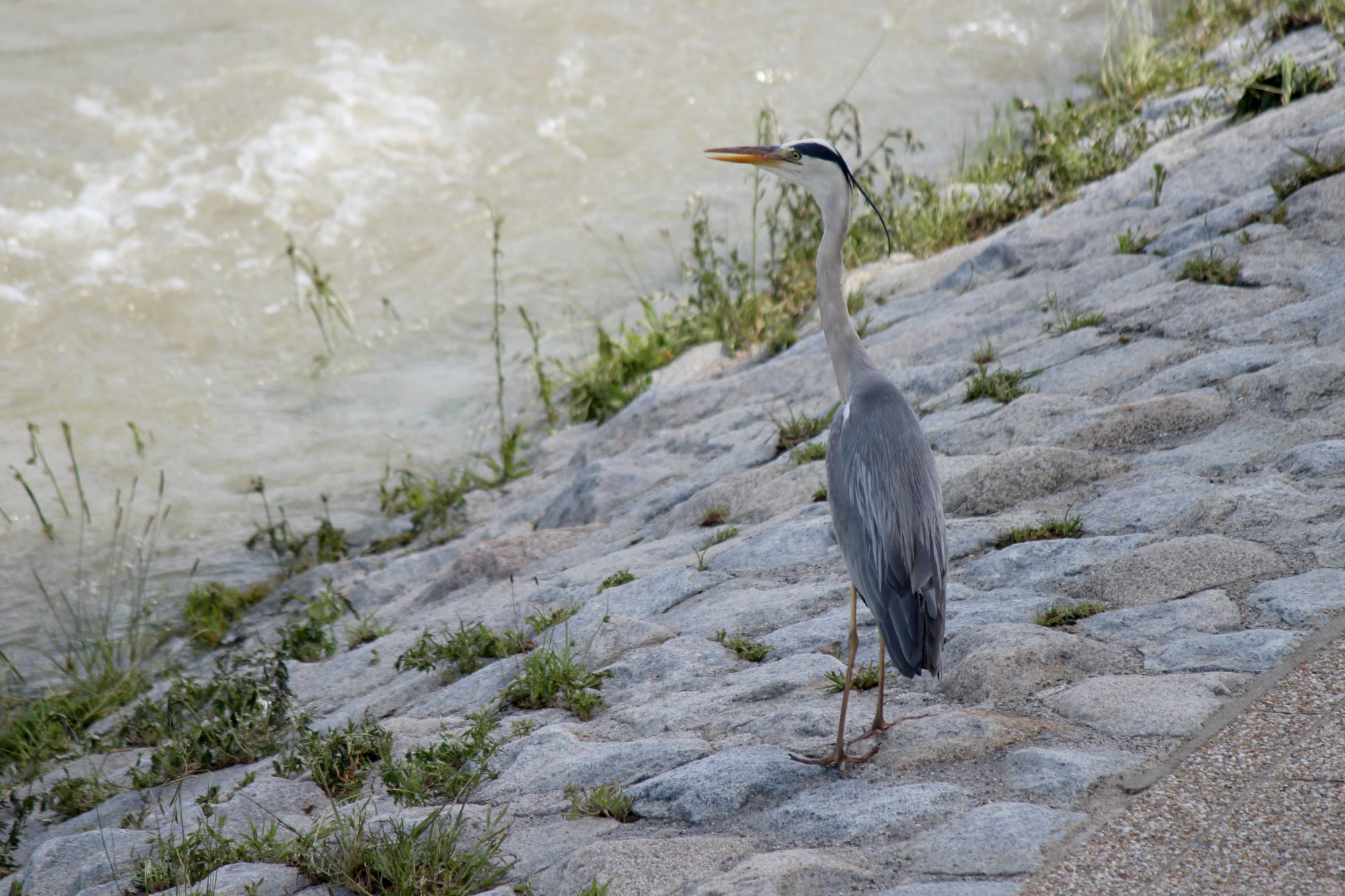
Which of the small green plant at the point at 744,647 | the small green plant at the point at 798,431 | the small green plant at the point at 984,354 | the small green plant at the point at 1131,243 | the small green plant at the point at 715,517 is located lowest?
the small green plant at the point at 744,647

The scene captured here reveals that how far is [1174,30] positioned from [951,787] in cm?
960

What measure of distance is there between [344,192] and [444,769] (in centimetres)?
863

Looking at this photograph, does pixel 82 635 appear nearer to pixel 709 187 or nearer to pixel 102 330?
pixel 102 330

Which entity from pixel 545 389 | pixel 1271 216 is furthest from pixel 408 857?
pixel 545 389

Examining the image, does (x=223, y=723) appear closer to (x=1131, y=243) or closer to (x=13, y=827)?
(x=13, y=827)

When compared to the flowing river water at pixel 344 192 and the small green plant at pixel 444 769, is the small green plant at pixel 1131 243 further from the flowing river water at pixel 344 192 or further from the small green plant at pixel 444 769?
the flowing river water at pixel 344 192

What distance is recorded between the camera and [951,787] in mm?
2838

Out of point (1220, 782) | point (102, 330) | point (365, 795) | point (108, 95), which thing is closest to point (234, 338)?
point (102, 330)

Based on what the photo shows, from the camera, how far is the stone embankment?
113 inches

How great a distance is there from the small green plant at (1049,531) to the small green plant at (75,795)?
10.8ft

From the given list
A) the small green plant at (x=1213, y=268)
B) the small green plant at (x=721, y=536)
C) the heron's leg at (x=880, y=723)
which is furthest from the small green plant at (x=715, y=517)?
the small green plant at (x=1213, y=268)

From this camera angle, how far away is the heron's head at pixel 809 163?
13.7 feet

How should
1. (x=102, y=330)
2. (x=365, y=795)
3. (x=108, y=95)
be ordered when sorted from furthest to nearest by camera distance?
1. (x=108, y=95)
2. (x=102, y=330)
3. (x=365, y=795)

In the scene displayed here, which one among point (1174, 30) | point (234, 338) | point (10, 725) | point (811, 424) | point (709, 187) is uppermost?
point (1174, 30)
